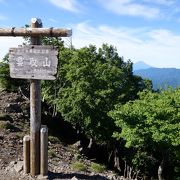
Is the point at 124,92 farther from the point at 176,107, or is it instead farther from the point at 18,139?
the point at 18,139

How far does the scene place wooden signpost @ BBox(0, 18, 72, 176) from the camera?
11.2 meters

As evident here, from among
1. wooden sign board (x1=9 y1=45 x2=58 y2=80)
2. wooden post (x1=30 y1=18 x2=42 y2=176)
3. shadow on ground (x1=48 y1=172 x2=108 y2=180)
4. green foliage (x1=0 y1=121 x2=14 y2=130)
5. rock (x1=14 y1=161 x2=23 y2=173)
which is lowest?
shadow on ground (x1=48 y1=172 x2=108 y2=180)

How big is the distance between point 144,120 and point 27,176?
17.7 meters

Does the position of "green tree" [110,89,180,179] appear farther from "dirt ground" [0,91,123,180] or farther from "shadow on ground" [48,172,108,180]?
"shadow on ground" [48,172,108,180]

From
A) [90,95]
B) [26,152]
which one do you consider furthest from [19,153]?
[90,95]

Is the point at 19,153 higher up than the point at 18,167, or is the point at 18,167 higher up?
the point at 18,167

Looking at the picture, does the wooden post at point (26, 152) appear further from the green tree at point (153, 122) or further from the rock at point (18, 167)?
the green tree at point (153, 122)

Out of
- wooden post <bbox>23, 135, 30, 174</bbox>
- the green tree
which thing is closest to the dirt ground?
wooden post <bbox>23, 135, 30, 174</bbox>

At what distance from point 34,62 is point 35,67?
0.16 meters

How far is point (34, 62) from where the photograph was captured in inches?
446

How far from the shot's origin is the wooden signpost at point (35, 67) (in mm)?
11172

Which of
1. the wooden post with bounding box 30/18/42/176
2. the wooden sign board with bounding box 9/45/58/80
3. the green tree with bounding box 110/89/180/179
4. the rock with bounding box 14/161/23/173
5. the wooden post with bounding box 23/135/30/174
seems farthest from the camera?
the green tree with bounding box 110/89/180/179

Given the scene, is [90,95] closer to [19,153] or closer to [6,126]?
[6,126]

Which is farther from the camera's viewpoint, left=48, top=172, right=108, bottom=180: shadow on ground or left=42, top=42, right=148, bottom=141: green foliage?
left=42, top=42, right=148, bottom=141: green foliage
